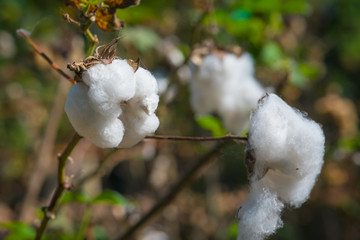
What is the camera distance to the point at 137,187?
3.42 m

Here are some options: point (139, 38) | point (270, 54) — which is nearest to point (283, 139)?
point (270, 54)

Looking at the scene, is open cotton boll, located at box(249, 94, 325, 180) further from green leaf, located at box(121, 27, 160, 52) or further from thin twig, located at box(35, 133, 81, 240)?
green leaf, located at box(121, 27, 160, 52)

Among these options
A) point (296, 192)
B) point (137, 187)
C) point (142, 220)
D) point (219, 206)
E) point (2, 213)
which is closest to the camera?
point (296, 192)

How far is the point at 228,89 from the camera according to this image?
5.42ft

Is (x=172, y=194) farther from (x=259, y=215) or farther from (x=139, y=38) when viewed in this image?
(x=139, y=38)

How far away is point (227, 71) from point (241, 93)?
0.11 metres

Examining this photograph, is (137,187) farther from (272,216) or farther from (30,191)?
(272,216)

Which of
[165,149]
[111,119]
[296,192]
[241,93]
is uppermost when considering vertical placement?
[111,119]

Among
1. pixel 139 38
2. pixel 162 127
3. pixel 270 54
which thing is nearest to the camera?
pixel 270 54

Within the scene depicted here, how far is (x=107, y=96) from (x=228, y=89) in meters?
1.11

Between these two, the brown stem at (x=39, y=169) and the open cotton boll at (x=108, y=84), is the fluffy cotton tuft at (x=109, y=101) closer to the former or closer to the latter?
the open cotton boll at (x=108, y=84)

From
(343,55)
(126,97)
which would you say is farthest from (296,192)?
(343,55)

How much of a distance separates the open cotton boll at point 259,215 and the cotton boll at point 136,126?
0.18 meters

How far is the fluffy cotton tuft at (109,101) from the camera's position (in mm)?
588
